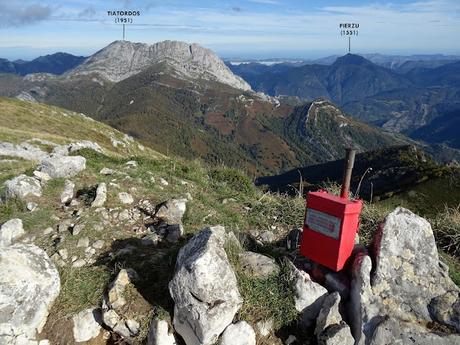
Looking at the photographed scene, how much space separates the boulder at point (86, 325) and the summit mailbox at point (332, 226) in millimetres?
3462

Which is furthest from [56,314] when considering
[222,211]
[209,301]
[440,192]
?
[440,192]

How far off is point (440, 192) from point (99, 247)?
142ft

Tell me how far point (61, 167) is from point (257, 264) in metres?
7.08

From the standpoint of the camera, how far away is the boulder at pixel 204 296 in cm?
574

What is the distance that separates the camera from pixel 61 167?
37.7 feet

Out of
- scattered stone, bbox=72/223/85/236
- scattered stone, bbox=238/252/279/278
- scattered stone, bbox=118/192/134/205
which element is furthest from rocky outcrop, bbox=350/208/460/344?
scattered stone, bbox=118/192/134/205

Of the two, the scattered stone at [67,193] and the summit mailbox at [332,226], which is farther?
the scattered stone at [67,193]

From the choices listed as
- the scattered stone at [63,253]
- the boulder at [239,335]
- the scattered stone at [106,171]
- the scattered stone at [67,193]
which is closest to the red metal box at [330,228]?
the boulder at [239,335]

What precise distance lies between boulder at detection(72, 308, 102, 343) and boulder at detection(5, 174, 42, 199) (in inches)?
182

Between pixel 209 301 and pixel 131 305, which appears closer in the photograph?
pixel 209 301

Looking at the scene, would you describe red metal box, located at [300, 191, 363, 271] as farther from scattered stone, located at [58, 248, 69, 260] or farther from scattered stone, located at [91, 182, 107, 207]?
scattered stone, located at [91, 182, 107, 207]

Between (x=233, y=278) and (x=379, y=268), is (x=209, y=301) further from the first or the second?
(x=379, y=268)

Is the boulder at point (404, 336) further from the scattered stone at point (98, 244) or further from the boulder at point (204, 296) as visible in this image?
the scattered stone at point (98, 244)

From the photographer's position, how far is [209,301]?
19.1 ft
